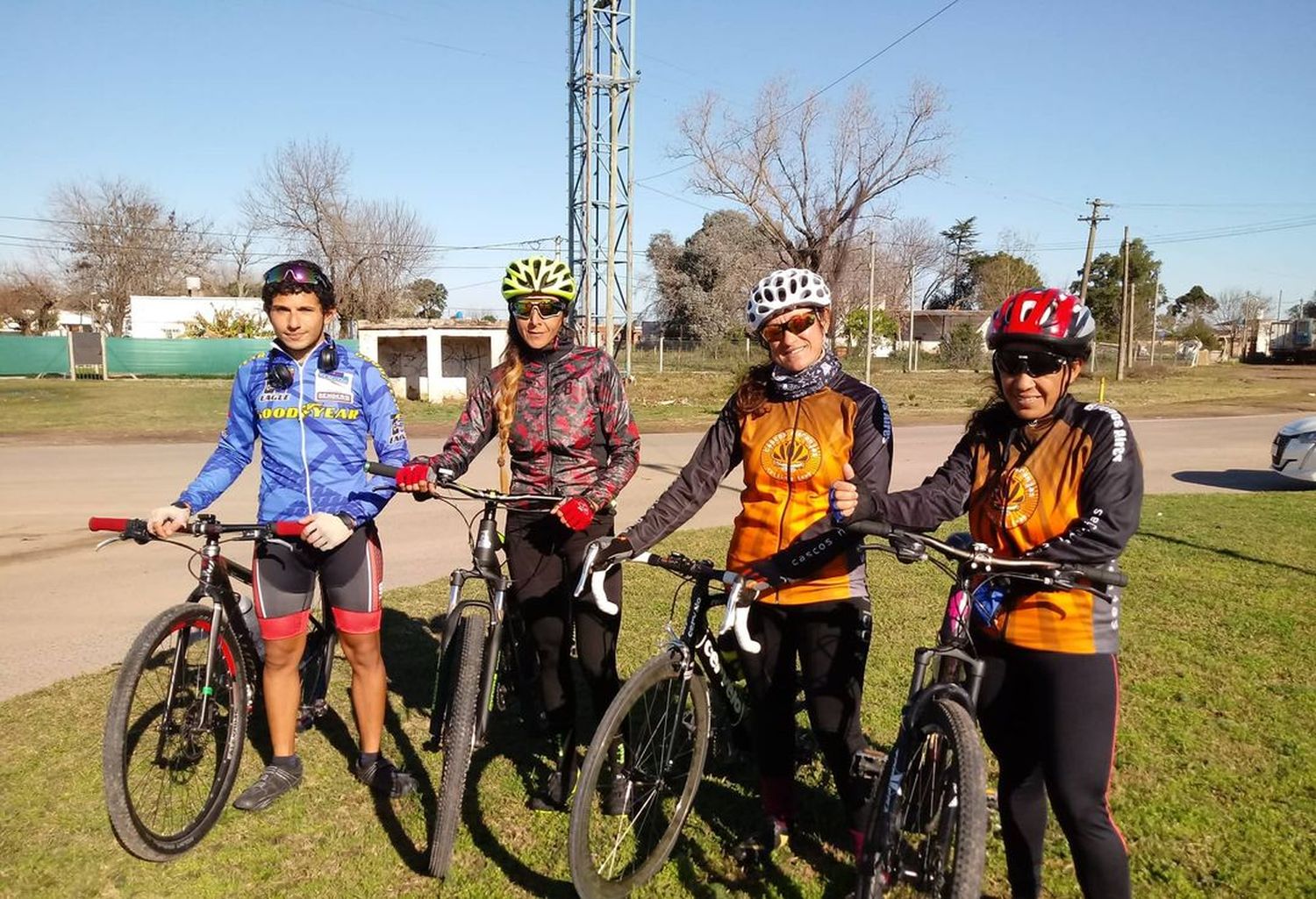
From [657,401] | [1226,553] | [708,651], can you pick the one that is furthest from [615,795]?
[657,401]

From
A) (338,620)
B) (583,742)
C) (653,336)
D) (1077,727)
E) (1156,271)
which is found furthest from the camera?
(1156,271)

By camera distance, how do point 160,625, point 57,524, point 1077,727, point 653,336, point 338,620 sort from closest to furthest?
point 1077,727 < point 160,625 < point 338,620 < point 57,524 < point 653,336

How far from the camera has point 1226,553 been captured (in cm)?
851

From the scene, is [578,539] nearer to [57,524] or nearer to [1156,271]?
[57,524]

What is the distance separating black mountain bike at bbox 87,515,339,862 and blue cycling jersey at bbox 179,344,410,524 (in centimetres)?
22

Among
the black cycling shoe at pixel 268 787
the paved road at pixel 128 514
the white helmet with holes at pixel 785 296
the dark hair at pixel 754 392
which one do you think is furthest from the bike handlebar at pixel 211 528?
the paved road at pixel 128 514

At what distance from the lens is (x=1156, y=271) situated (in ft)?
227

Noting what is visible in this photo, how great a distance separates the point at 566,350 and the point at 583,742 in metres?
1.97

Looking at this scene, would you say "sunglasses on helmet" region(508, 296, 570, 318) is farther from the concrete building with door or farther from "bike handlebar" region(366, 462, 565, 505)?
the concrete building with door

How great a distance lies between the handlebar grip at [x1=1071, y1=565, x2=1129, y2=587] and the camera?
245 cm

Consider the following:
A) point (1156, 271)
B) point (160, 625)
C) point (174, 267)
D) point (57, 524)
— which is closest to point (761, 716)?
point (160, 625)

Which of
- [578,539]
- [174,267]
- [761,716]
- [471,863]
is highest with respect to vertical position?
[174,267]

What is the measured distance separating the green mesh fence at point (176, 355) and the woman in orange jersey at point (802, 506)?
31357 mm

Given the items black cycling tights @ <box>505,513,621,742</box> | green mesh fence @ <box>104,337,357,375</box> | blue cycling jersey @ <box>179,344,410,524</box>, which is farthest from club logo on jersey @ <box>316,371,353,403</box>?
green mesh fence @ <box>104,337,357,375</box>
